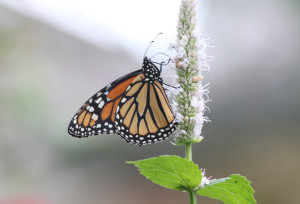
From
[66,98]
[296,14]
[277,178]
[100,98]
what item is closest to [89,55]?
[66,98]

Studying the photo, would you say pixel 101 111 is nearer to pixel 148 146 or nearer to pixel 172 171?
pixel 172 171

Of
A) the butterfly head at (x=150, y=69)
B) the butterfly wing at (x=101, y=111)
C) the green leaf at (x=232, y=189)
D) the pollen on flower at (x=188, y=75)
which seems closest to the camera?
the green leaf at (x=232, y=189)

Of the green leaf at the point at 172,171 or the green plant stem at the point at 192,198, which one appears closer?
the green leaf at the point at 172,171

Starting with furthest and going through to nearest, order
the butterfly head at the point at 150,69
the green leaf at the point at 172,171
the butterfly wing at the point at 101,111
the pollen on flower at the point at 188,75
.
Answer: the butterfly wing at the point at 101,111 → the butterfly head at the point at 150,69 → the pollen on flower at the point at 188,75 → the green leaf at the point at 172,171

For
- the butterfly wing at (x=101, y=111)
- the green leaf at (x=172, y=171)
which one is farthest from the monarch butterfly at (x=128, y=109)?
the green leaf at (x=172, y=171)

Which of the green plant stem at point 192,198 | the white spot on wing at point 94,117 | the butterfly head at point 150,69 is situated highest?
the butterfly head at point 150,69

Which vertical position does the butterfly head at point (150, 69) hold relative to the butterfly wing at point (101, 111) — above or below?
above

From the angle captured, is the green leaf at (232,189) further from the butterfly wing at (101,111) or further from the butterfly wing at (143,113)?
the butterfly wing at (101,111)

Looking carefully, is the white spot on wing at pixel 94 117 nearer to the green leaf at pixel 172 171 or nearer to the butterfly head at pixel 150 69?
the butterfly head at pixel 150 69
